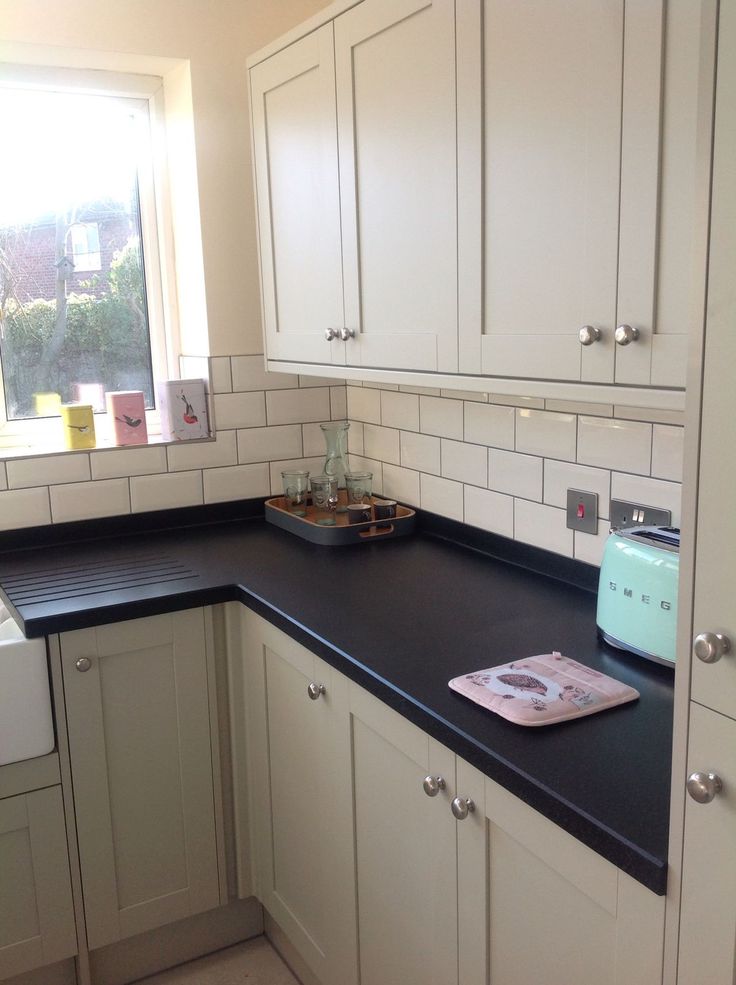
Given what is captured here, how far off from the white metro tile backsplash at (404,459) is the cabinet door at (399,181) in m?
0.35

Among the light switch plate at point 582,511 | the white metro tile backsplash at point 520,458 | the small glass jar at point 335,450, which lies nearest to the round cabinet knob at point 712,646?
the white metro tile backsplash at point 520,458

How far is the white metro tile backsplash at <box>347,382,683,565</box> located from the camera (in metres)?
1.79

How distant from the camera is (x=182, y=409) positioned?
2613 millimetres

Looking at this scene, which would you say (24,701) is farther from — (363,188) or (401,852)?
(363,188)

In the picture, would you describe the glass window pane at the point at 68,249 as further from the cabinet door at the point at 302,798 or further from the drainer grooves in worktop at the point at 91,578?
the cabinet door at the point at 302,798

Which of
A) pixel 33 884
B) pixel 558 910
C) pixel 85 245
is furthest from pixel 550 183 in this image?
pixel 33 884

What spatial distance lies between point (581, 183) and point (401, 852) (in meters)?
1.12

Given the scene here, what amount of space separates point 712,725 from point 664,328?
575 mm

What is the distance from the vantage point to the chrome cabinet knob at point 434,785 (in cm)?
143

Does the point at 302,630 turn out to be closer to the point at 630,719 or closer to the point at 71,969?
the point at 630,719

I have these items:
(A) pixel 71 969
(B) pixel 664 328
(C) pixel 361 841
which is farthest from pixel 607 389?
(A) pixel 71 969

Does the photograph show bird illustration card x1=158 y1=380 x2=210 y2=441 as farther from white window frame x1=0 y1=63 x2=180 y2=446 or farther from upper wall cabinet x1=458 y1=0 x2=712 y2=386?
upper wall cabinet x1=458 y1=0 x2=712 y2=386

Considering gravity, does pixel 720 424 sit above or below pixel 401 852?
above

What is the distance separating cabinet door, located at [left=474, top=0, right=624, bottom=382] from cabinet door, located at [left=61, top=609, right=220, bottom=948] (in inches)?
39.5
